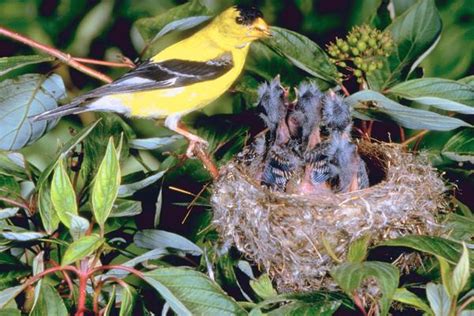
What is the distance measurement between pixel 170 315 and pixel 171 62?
2.25 feet

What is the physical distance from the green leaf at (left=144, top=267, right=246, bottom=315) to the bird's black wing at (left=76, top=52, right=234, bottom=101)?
64 centimetres

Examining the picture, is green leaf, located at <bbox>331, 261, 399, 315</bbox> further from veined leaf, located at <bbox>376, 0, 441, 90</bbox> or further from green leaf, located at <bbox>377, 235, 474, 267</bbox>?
veined leaf, located at <bbox>376, 0, 441, 90</bbox>

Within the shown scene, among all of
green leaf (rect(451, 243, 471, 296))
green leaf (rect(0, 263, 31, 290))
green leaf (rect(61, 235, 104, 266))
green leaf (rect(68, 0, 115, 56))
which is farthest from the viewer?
green leaf (rect(68, 0, 115, 56))

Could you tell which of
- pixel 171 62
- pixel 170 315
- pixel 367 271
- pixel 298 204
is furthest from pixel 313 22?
pixel 367 271

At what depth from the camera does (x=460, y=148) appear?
166 cm

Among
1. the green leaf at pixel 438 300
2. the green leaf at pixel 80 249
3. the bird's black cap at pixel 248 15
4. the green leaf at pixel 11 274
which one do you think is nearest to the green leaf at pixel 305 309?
the green leaf at pixel 438 300

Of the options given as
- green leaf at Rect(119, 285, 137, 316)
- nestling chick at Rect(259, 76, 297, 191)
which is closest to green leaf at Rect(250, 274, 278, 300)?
green leaf at Rect(119, 285, 137, 316)

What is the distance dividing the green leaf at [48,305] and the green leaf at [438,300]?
581 mm

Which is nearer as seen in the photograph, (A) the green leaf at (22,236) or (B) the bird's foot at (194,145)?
(A) the green leaf at (22,236)

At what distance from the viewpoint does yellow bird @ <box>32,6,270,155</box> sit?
188 cm

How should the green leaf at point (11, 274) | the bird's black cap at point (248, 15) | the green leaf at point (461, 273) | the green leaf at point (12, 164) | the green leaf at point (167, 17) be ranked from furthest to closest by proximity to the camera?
the bird's black cap at point (248, 15), the green leaf at point (167, 17), the green leaf at point (12, 164), the green leaf at point (11, 274), the green leaf at point (461, 273)

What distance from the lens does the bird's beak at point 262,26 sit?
1814mm

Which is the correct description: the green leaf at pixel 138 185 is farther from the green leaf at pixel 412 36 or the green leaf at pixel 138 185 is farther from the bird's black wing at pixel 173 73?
the green leaf at pixel 412 36

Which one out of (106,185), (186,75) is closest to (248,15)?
(186,75)
